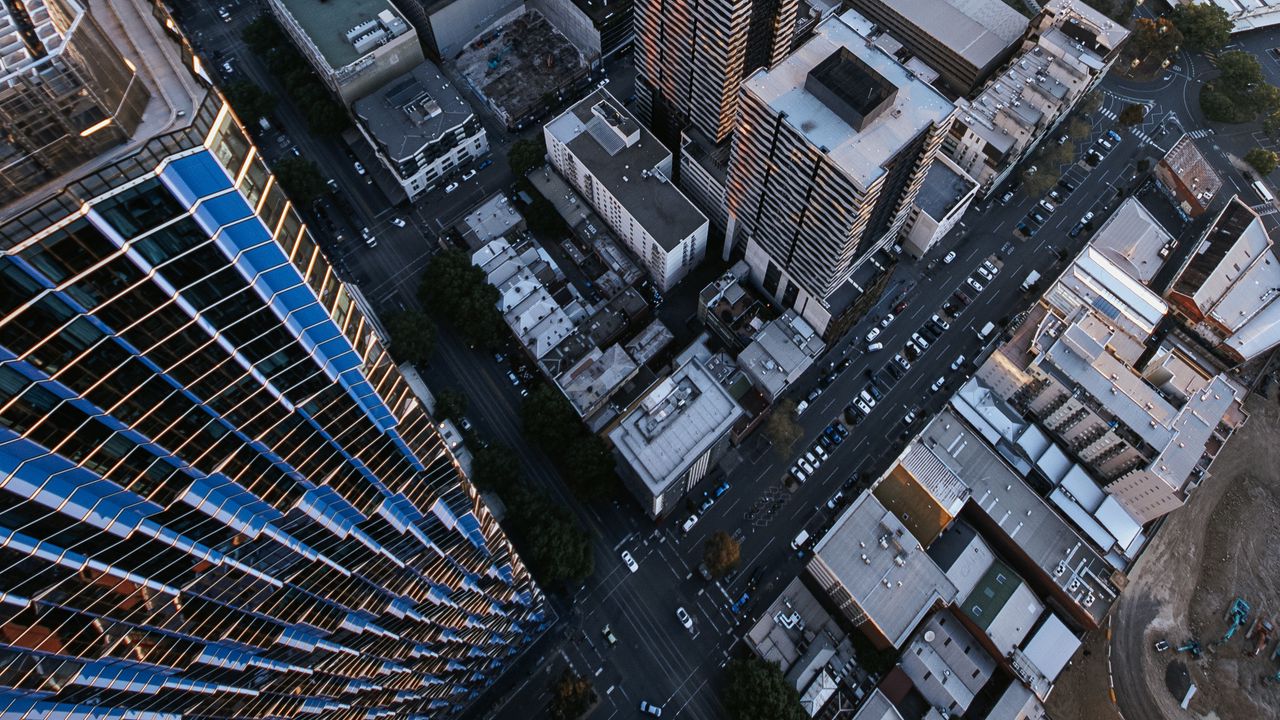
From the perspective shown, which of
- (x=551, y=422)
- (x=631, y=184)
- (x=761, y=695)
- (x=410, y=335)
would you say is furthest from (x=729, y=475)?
(x=410, y=335)

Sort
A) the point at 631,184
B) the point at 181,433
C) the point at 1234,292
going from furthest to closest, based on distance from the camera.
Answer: the point at 1234,292 < the point at 631,184 < the point at 181,433

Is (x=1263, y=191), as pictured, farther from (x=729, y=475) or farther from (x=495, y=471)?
(x=495, y=471)

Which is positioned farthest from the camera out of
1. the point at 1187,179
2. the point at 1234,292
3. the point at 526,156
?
the point at 1187,179

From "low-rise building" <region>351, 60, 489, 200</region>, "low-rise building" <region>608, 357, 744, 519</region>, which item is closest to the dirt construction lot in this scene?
"low-rise building" <region>608, 357, 744, 519</region>

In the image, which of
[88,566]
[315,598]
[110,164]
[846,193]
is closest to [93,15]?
[110,164]

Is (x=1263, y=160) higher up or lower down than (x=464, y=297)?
lower down

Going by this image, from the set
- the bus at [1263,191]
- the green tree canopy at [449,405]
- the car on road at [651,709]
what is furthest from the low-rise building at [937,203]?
the car on road at [651,709]

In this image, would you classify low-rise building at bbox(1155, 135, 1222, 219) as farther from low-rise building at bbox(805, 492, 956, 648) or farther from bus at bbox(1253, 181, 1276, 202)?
low-rise building at bbox(805, 492, 956, 648)

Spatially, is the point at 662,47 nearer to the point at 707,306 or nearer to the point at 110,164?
the point at 707,306
